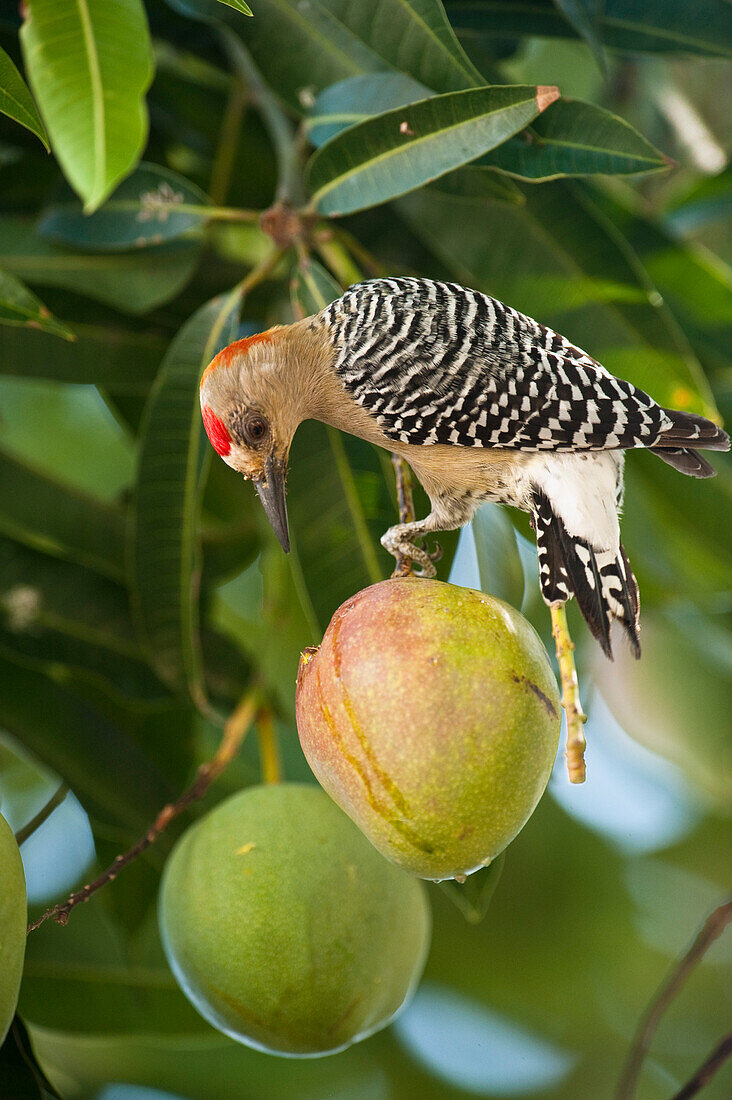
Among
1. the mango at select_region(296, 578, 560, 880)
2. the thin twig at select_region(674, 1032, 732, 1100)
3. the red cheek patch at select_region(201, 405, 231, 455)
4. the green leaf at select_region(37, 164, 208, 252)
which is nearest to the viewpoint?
the mango at select_region(296, 578, 560, 880)

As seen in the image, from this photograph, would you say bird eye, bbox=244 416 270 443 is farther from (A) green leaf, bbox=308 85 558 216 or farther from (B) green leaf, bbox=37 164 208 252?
(B) green leaf, bbox=37 164 208 252

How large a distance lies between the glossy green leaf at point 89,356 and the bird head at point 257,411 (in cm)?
70

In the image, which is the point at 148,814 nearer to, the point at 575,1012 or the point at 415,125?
the point at 415,125

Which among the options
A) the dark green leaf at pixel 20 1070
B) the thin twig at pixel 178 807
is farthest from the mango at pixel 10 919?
the dark green leaf at pixel 20 1070

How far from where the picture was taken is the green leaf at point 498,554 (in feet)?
3.63

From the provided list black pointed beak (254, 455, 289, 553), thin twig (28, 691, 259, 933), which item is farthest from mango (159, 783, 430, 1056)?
black pointed beak (254, 455, 289, 553)

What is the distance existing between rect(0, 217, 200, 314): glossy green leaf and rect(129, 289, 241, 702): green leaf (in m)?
0.31

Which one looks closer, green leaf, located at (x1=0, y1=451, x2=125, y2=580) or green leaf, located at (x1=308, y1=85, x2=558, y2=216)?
green leaf, located at (x1=308, y1=85, x2=558, y2=216)

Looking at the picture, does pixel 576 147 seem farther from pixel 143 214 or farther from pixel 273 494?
pixel 143 214

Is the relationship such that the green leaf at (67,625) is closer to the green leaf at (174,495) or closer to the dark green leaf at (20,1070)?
the green leaf at (174,495)

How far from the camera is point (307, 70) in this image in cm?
135

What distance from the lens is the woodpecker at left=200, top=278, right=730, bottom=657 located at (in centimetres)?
90

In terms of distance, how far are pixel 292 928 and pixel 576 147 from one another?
2.91ft

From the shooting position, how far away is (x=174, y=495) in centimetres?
130
